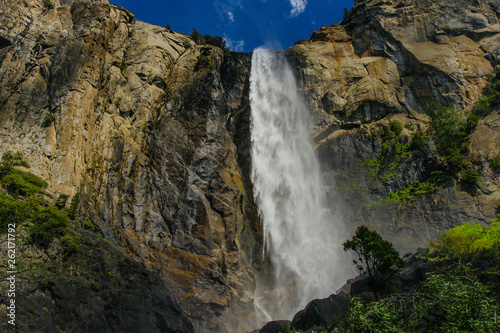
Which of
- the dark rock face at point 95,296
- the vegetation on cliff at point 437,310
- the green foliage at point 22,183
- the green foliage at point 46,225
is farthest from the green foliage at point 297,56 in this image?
the vegetation on cliff at point 437,310

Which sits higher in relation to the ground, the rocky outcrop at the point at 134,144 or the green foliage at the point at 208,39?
the green foliage at the point at 208,39

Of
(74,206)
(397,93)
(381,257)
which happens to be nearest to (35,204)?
(74,206)

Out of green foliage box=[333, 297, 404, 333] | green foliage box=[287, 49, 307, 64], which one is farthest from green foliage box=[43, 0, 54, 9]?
green foliage box=[333, 297, 404, 333]

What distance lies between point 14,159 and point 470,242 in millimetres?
30398

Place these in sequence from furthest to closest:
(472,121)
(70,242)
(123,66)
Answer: (472,121) < (123,66) < (70,242)

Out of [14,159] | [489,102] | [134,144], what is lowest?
[14,159]

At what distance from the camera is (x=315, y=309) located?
752 inches

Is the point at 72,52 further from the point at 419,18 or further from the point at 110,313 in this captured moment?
the point at 419,18

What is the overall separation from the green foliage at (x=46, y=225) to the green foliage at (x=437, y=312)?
14.3 metres

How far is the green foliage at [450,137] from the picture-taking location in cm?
3106

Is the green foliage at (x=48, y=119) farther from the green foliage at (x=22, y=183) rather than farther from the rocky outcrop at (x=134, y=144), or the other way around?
the green foliage at (x=22, y=183)

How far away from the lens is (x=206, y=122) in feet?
105

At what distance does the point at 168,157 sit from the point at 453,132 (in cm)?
2663

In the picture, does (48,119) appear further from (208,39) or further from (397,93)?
(397,93)
